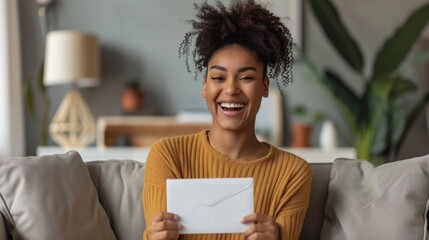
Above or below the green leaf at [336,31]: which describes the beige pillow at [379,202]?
below

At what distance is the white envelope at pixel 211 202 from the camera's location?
5.34 feet

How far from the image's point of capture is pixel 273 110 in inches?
164

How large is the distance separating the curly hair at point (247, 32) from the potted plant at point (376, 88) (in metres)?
1.99

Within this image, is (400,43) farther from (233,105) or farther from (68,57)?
(233,105)

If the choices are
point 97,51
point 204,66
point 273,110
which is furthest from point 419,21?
point 204,66

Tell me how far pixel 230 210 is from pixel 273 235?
0.12m

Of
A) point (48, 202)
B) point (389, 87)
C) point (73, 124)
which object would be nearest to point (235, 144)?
point (48, 202)

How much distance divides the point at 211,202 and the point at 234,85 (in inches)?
11.7

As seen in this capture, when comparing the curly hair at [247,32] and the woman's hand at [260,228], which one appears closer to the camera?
the woman's hand at [260,228]

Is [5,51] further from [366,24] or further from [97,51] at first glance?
[366,24]

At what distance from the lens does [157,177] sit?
67.9 inches

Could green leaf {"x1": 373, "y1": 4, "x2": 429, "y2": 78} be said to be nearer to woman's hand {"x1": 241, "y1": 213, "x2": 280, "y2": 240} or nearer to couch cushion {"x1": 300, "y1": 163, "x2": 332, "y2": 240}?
couch cushion {"x1": 300, "y1": 163, "x2": 332, "y2": 240}

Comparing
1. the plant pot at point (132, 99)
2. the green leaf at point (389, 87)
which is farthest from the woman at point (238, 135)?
the plant pot at point (132, 99)

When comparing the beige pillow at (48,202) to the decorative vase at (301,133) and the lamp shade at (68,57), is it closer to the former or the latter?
the lamp shade at (68,57)
